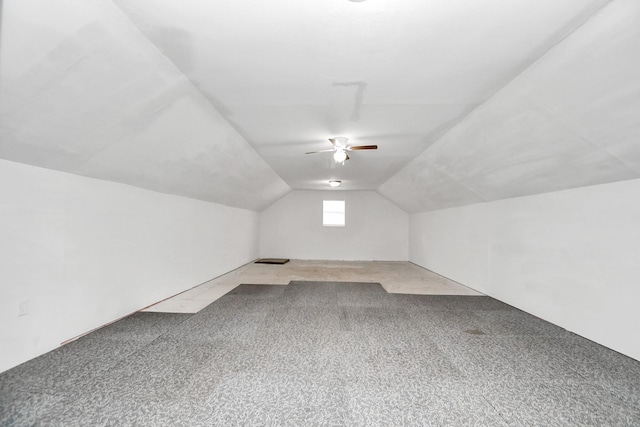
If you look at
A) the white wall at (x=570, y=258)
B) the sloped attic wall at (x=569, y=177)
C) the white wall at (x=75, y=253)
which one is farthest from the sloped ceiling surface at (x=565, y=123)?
the white wall at (x=75, y=253)

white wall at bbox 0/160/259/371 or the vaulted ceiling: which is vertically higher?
the vaulted ceiling

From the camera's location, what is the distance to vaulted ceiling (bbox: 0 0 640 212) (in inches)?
67.6

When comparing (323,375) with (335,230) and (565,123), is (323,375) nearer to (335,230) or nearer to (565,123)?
(565,123)

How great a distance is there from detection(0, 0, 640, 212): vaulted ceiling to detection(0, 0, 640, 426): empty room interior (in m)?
0.02

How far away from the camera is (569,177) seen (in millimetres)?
3219

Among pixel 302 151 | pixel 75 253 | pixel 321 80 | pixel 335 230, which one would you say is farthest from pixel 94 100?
pixel 335 230

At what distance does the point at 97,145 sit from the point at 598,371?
512 centimetres

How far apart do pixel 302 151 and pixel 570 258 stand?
4.09 m

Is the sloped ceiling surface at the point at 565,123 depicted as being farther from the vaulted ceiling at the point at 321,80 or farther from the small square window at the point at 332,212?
the small square window at the point at 332,212

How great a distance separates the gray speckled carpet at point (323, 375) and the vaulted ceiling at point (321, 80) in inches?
73.2

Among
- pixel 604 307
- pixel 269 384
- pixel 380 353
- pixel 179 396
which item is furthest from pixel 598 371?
pixel 179 396

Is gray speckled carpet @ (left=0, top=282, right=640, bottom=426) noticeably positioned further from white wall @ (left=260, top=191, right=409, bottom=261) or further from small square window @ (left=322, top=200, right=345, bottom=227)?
small square window @ (left=322, top=200, right=345, bottom=227)

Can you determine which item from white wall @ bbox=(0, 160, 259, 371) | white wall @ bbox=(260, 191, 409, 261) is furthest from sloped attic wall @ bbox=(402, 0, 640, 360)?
white wall @ bbox=(260, 191, 409, 261)

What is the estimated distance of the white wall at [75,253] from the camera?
7.52ft
